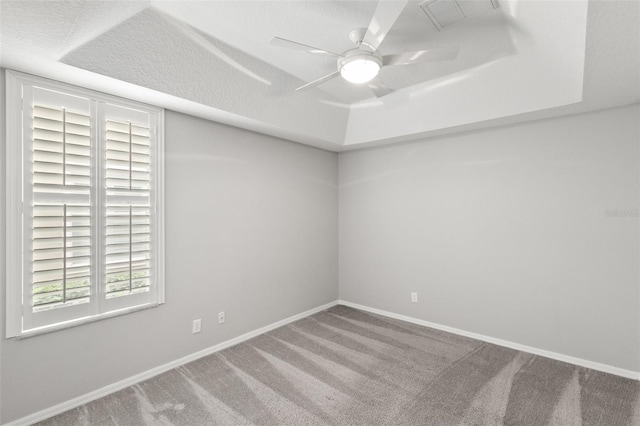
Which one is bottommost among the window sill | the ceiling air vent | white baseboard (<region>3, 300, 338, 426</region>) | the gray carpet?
the gray carpet

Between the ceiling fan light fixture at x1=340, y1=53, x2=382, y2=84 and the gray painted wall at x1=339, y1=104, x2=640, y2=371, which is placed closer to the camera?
the ceiling fan light fixture at x1=340, y1=53, x2=382, y2=84

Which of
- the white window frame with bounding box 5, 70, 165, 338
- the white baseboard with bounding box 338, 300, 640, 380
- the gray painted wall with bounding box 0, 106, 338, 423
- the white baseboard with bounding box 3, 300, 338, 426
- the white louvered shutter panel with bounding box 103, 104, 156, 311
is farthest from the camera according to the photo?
the white baseboard with bounding box 338, 300, 640, 380

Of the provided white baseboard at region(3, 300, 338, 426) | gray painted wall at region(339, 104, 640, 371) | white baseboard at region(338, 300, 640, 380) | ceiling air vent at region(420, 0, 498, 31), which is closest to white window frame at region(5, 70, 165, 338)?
white baseboard at region(3, 300, 338, 426)

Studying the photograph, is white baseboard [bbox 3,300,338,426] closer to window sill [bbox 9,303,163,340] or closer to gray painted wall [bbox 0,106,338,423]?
gray painted wall [bbox 0,106,338,423]

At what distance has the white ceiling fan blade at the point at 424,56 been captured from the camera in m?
1.83

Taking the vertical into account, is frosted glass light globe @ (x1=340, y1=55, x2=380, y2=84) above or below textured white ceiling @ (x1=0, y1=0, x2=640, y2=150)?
below

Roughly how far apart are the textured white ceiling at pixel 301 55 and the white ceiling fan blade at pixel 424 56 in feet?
1.01

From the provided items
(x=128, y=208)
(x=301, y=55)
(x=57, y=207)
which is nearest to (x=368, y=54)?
(x=301, y=55)

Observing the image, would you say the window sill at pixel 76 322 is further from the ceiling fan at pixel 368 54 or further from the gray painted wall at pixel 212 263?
the ceiling fan at pixel 368 54

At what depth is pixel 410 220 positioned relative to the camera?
3941mm

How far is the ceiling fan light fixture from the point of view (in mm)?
1889

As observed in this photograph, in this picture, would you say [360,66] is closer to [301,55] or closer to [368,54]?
[368,54]

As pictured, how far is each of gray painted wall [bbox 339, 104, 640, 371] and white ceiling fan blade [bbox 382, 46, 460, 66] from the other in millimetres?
1780

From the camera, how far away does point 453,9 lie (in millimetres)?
1910
